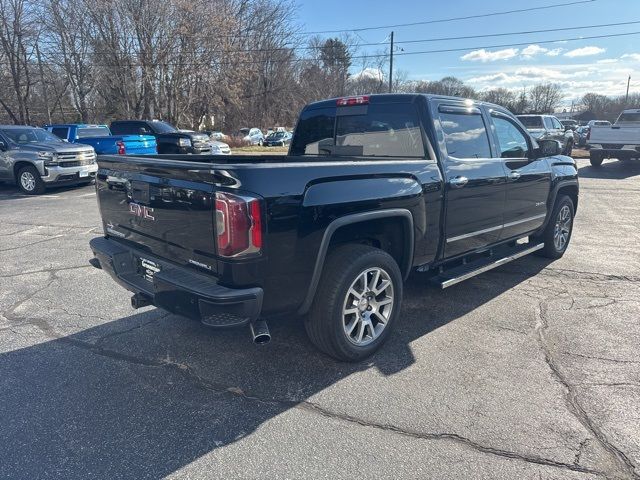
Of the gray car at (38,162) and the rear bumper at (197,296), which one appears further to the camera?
the gray car at (38,162)

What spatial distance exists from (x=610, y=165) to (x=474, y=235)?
19.7 m

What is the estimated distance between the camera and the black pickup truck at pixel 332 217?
8.91ft

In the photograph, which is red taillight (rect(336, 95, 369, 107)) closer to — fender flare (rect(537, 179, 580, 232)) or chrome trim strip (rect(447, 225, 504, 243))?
chrome trim strip (rect(447, 225, 504, 243))

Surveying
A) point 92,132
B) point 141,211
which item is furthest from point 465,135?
point 92,132

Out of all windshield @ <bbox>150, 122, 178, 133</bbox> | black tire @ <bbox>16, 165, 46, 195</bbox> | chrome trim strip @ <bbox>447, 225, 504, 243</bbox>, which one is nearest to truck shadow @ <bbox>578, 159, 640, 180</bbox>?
chrome trim strip @ <bbox>447, 225, 504, 243</bbox>

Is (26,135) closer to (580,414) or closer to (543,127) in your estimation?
(580,414)

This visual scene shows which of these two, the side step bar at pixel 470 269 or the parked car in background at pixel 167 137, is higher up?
the parked car in background at pixel 167 137

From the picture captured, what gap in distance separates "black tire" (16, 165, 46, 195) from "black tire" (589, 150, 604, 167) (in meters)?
19.4

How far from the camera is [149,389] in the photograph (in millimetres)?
3145

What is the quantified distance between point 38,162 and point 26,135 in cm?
156

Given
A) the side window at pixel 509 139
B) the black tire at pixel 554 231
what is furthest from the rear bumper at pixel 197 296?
the black tire at pixel 554 231

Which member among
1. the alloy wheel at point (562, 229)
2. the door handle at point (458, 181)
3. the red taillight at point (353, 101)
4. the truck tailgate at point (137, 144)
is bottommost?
the alloy wheel at point (562, 229)

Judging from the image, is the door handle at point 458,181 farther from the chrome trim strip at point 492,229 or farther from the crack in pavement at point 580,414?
the crack in pavement at point 580,414

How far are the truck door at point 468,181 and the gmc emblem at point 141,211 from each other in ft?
8.02
